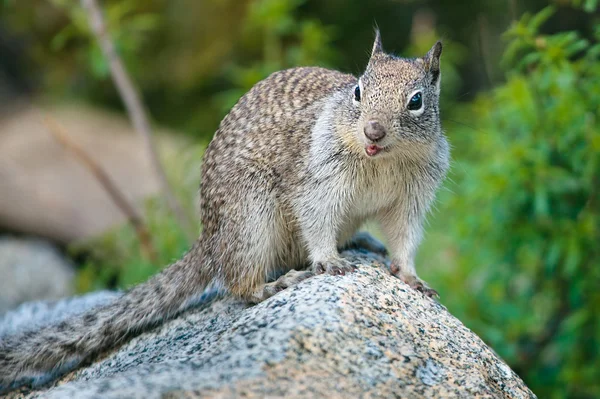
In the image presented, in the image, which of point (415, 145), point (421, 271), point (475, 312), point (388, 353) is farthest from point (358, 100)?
point (421, 271)

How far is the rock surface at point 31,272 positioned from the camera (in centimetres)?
858

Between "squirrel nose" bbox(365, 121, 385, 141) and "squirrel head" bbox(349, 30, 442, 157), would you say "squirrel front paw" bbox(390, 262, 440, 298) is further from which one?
"squirrel nose" bbox(365, 121, 385, 141)

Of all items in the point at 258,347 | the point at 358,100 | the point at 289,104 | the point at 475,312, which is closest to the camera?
the point at 258,347

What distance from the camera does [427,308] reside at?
420 cm

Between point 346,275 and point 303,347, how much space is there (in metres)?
0.88

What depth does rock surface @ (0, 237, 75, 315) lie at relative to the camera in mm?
8578

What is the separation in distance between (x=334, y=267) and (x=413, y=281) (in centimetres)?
61

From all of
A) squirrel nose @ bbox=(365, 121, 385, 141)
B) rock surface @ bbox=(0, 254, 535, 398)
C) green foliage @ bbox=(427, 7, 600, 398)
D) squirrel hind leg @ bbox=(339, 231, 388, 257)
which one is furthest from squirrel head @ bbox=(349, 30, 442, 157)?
green foliage @ bbox=(427, 7, 600, 398)

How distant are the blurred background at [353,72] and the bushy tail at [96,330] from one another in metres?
1.84

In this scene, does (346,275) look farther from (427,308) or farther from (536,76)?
(536,76)

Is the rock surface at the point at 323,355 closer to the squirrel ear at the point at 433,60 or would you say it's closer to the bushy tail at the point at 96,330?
the bushy tail at the point at 96,330

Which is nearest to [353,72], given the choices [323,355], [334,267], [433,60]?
[433,60]

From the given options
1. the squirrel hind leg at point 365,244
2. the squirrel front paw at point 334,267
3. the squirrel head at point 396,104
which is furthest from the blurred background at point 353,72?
the squirrel front paw at point 334,267

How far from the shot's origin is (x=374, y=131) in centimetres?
422
